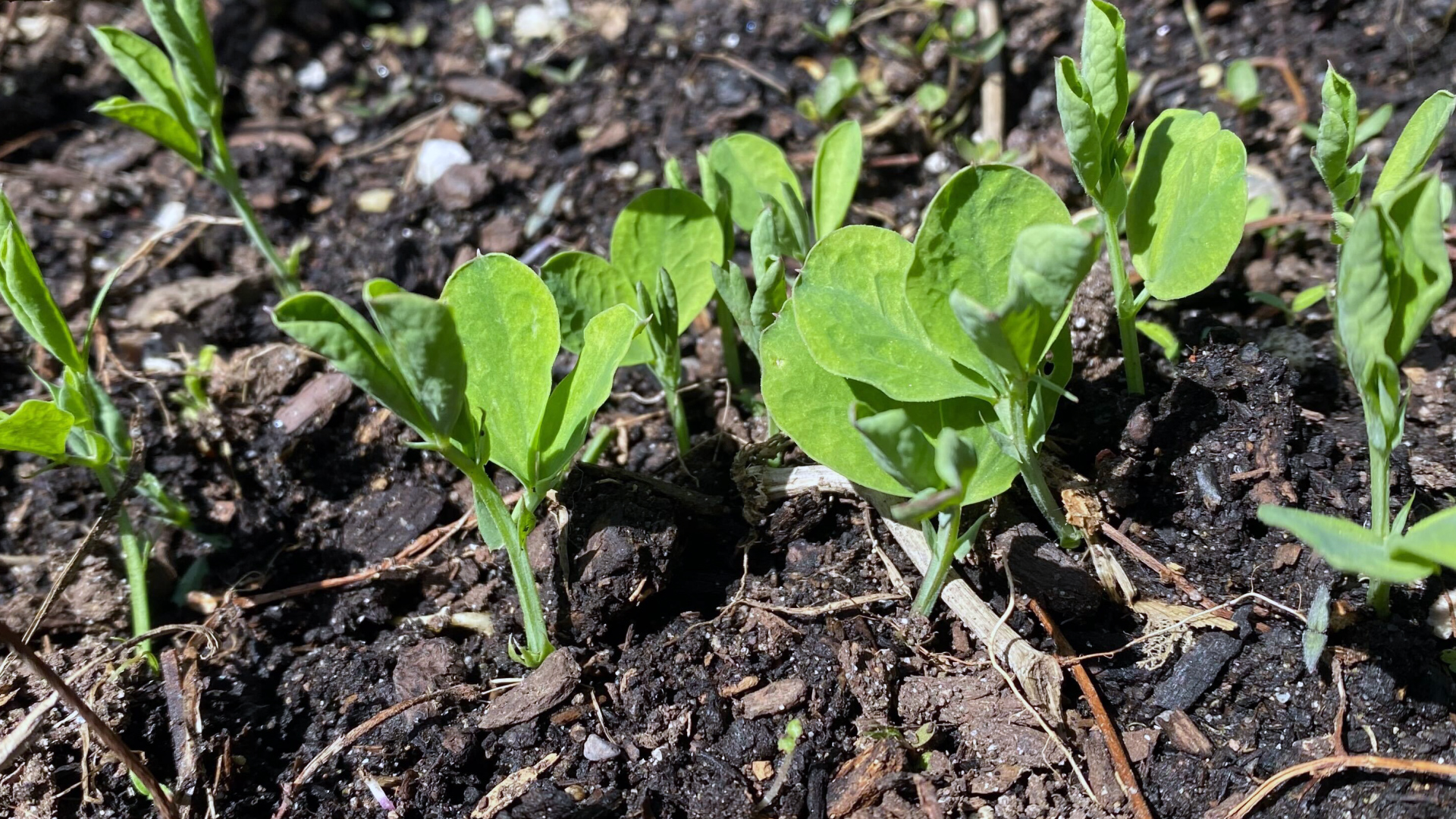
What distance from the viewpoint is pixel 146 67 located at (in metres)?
2.03

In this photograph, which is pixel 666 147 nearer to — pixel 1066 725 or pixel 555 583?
pixel 555 583

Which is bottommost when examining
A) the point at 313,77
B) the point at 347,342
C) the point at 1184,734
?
the point at 1184,734

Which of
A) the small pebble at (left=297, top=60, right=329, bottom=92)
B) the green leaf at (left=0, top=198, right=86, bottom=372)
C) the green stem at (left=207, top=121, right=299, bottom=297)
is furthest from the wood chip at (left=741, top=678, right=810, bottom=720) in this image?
the small pebble at (left=297, top=60, right=329, bottom=92)

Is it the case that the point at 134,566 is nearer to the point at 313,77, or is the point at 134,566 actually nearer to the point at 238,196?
the point at 238,196

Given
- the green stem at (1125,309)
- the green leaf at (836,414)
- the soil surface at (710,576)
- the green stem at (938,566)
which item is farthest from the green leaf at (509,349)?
the green stem at (1125,309)

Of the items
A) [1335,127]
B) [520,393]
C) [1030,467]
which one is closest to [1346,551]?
[1030,467]

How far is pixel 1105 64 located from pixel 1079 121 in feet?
0.37

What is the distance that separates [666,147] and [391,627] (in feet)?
4.63

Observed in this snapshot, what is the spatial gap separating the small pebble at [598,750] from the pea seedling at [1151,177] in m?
0.96

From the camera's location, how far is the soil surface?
1377mm

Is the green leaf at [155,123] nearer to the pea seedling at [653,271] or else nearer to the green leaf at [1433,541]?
the pea seedling at [653,271]

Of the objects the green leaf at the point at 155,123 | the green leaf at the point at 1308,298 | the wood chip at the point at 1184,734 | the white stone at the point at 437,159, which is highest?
the green leaf at the point at 155,123

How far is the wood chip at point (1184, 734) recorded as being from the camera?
1354 millimetres

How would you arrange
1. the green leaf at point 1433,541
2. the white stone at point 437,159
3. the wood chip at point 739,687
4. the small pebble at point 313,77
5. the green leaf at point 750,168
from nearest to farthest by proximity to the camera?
the green leaf at point 1433,541, the wood chip at point 739,687, the green leaf at point 750,168, the white stone at point 437,159, the small pebble at point 313,77
